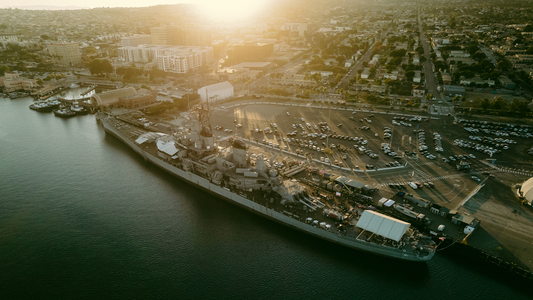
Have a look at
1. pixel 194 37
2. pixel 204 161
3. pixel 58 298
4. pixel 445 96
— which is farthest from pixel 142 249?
pixel 194 37

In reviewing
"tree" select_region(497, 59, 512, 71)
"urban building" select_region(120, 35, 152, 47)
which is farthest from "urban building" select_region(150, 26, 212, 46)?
"tree" select_region(497, 59, 512, 71)

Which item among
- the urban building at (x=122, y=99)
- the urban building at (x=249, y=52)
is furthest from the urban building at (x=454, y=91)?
the urban building at (x=122, y=99)

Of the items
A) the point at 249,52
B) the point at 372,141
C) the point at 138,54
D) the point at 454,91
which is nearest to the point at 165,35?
the point at 138,54

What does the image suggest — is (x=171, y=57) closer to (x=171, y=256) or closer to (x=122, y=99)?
(x=122, y=99)

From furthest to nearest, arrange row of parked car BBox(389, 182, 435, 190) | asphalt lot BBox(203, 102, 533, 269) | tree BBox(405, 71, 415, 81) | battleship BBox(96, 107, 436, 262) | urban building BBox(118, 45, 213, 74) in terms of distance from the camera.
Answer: urban building BBox(118, 45, 213, 74)
tree BBox(405, 71, 415, 81)
row of parked car BBox(389, 182, 435, 190)
asphalt lot BBox(203, 102, 533, 269)
battleship BBox(96, 107, 436, 262)

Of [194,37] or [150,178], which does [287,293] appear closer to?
[150,178]

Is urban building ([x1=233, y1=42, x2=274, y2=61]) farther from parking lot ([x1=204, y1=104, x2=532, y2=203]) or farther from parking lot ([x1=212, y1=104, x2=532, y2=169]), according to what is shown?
parking lot ([x1=212, y1=104, x2=532, y2=169])
